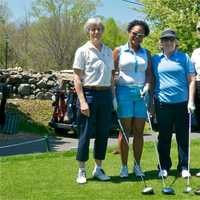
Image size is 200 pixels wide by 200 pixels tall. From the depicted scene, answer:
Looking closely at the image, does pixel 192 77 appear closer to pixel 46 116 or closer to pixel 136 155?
pixel 136 155

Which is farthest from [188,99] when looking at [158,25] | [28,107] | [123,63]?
[158,25]

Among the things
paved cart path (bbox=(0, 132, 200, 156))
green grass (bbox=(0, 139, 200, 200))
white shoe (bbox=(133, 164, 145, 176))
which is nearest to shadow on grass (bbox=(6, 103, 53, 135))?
paved cart path (bbox=(0, 132, 200, 156))

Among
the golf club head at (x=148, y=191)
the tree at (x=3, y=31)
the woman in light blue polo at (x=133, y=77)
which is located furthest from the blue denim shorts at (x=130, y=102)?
the tree at (x=3, y=31)

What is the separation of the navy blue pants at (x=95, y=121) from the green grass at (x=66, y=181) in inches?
16.6

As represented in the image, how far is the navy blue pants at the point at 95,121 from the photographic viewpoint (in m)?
6.48

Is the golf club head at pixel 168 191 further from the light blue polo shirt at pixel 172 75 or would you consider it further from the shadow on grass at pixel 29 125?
the shadow on grass at pixel 29 125

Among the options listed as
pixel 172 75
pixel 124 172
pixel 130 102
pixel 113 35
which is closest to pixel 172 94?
pixel 172 75

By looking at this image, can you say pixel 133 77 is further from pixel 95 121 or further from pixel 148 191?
pixel 148 191

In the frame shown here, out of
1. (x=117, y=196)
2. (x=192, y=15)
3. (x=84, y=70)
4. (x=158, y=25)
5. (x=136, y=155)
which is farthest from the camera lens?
(x=158, y=25)

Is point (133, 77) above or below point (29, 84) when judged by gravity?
above

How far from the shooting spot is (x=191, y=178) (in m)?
6.73

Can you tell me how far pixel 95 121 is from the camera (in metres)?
6.57

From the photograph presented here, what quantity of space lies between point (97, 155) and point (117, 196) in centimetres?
89

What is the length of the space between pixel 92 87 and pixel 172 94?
96 centimetres
